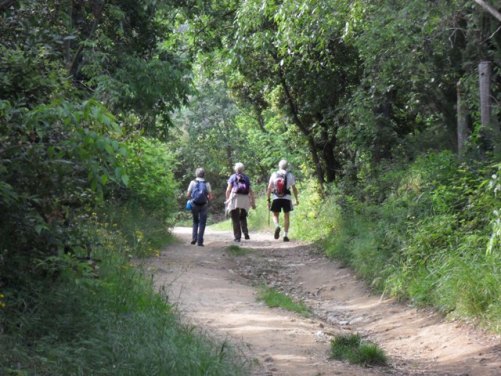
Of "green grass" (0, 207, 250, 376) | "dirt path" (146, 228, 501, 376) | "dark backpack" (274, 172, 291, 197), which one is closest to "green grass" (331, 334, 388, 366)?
"dirt path" (146, 228, 501, 376)

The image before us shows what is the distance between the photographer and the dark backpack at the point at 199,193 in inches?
586

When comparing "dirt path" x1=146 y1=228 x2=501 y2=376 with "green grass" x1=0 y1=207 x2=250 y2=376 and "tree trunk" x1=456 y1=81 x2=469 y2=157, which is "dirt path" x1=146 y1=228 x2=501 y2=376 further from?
"tree trunk" x1=456 y1=81 x2=469 y2=157

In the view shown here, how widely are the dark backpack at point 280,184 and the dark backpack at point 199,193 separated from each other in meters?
2.05

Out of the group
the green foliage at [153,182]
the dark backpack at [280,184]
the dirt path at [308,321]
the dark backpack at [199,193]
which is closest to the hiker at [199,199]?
the dark backpack at [199,193]

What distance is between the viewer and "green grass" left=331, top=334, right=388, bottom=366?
680cm

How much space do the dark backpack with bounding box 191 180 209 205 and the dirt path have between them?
1.69m

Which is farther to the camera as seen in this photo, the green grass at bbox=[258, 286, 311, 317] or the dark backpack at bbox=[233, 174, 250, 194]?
the dark backpack at bbox=[233, 174, 250, 194]

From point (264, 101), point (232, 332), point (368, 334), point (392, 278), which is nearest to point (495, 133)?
point (392, 278)

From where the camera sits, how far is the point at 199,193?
1493 centimetres

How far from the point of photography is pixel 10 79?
5.99 metres

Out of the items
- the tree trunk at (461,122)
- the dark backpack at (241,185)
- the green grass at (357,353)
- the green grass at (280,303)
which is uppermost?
the tree trunk at (461,122)

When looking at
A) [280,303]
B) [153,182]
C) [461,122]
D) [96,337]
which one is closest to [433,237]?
[280,303]

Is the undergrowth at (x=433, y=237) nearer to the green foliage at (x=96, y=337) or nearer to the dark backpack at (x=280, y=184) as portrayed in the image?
the dark backpack at (x=280, y=184)

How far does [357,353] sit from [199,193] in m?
8.49
